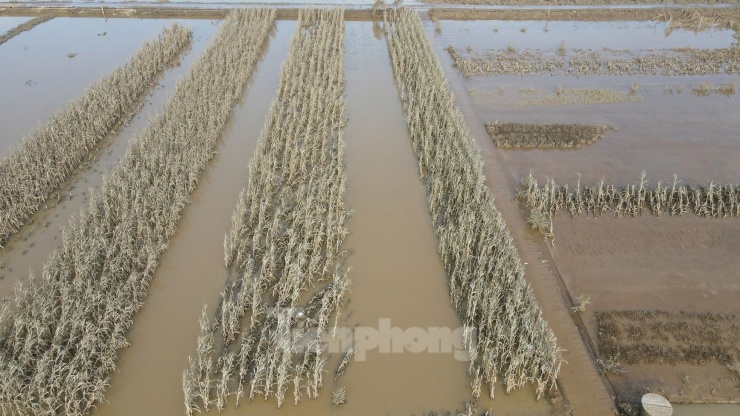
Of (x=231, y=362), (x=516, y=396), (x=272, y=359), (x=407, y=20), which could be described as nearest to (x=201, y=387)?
(x=231, y=362)

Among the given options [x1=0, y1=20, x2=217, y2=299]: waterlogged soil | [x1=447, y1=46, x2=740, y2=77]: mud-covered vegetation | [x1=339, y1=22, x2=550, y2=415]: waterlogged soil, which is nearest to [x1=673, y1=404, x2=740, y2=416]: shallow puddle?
[x1=339, y1=22, x2=550, y2=415]: waterlogged soil

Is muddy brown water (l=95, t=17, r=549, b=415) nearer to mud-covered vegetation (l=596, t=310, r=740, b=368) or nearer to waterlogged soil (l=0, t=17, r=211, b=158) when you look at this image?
mud-covered vegetation (l=596, t=310, r=740, b=368)

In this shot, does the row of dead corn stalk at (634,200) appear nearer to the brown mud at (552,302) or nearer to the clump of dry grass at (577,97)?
the brown mud at (552,302)

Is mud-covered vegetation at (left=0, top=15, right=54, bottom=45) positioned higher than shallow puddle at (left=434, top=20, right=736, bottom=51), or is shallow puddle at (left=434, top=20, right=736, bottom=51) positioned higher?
mud-covered vegetation at (left=0, top=15, right=54, bottom=45)

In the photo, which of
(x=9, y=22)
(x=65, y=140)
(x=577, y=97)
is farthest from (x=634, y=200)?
(x=9, y=22)

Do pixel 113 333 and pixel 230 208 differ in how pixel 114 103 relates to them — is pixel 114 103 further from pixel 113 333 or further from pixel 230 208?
pixel 113 333

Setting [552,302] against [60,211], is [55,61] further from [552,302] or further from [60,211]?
[552,302]

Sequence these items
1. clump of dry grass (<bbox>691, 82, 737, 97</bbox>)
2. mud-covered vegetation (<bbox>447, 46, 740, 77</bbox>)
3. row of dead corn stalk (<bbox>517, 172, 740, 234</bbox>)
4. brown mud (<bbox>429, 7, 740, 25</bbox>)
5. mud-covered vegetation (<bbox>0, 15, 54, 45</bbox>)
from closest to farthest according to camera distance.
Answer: row of dead corn stalk (<bbox>517, 172, 740, 234</bbox>) → clump of dry grass (<bbox>691, 82, 737, 97</bbox>) → mud-covered vegetation (<bbox>447, 46, 740, 77</bbox>) → mud-covered vegetation (<bbox>0, 15, 54, 45</bbox>) → brown mud (<bbox>429, 7, 740, 25</bbox>)
